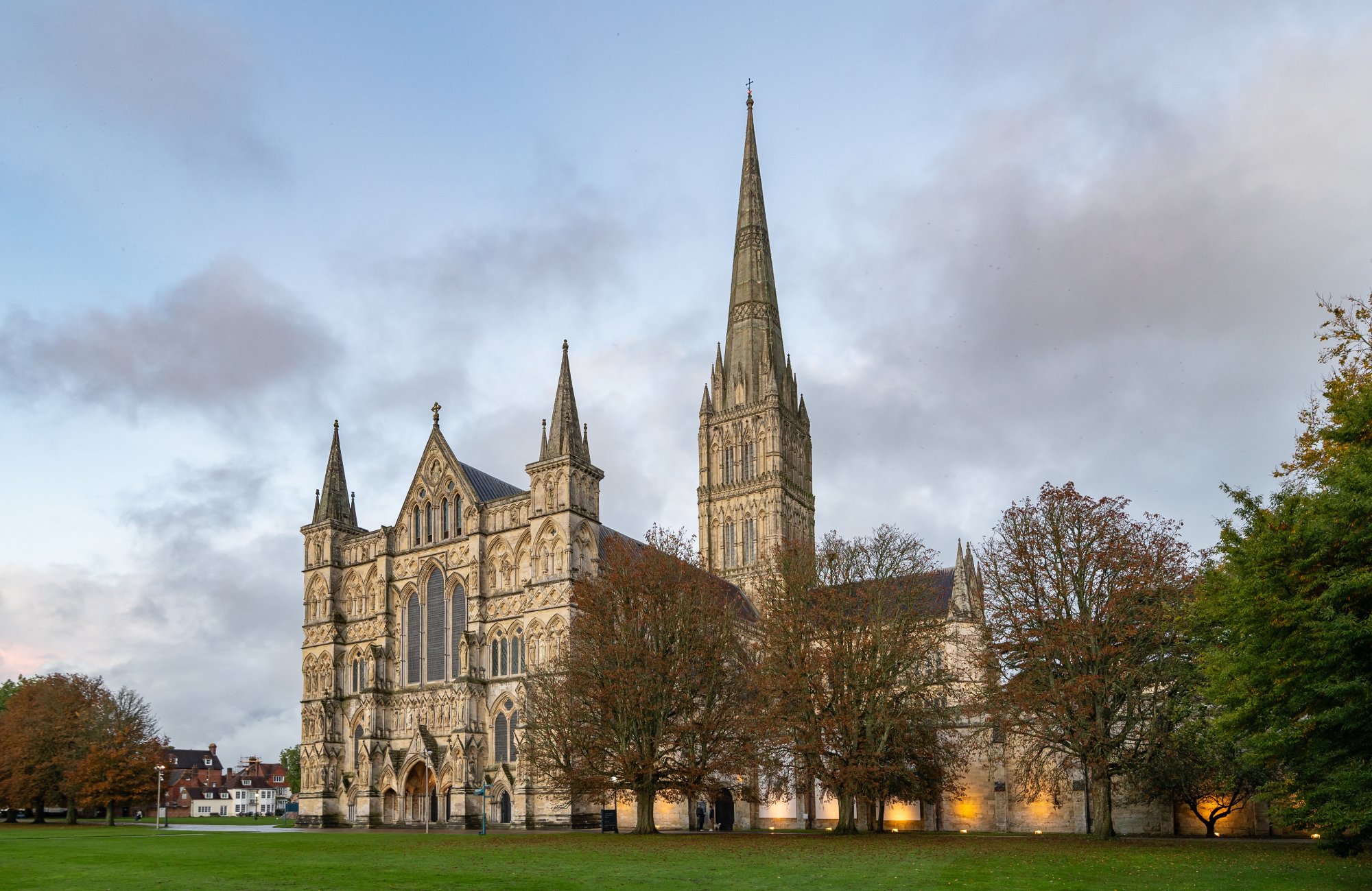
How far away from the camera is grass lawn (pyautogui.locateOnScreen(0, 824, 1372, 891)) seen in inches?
845

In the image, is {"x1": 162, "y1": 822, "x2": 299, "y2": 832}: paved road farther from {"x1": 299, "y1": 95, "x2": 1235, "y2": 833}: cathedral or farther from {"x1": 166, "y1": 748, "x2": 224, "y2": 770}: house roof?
{"x1": 166, "y1": 748, "x2": 224, "y2": 770}: house roof

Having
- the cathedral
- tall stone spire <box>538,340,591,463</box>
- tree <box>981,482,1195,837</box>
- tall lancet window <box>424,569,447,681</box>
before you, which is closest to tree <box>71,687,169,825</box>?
the cathedral

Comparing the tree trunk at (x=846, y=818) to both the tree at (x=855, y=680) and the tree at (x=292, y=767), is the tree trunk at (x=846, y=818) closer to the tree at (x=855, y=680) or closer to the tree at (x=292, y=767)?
the tree at (x=855, y=680)

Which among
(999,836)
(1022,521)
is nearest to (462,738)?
(999,836)

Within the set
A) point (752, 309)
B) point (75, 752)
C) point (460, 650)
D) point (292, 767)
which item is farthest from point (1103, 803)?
point (292, 767)

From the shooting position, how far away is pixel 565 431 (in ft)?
201

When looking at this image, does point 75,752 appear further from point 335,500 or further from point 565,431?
point 565,431

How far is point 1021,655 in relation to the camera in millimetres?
40406

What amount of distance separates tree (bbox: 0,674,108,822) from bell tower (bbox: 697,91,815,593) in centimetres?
4571

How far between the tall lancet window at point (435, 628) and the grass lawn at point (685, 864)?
23862 mm

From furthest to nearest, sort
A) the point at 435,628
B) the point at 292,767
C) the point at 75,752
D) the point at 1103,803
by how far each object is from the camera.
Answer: the point at 292,767
the point at 75,752
the point at 435,628
the point at 1103,803

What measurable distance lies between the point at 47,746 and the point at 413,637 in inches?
1129

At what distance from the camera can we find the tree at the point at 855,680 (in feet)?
139

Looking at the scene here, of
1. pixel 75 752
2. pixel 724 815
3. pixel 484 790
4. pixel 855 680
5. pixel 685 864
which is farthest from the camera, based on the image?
pixel 75 752
